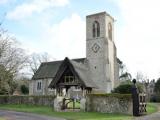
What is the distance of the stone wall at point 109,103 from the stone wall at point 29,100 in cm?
958

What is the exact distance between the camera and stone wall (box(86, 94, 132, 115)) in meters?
33.6

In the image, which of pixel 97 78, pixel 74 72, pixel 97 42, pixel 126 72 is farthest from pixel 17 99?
pixel 126 72

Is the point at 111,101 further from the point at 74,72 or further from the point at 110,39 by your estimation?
the point at 110,39

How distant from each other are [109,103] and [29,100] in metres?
18.2

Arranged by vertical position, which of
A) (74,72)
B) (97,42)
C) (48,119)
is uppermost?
(97,42)

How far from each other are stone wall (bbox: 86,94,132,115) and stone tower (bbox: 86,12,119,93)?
26.8 m

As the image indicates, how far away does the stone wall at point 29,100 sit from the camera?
4645 centimetres

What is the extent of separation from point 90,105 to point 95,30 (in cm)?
3517

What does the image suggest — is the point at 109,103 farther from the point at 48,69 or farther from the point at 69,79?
the point at 48,69

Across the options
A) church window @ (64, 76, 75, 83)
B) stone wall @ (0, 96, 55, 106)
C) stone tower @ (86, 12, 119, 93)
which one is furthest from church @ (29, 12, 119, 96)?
church window @ (64, 76, 75, 83)

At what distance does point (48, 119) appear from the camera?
2744 cm

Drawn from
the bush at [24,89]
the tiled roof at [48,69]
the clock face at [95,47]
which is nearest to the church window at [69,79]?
the tiled roof at [48,69]

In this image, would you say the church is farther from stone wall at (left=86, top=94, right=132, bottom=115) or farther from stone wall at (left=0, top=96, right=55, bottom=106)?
stone wall at (left=86, top=94, right=132, bottom=115)

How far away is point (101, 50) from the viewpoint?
225ft
